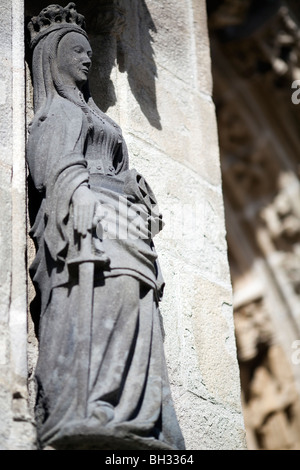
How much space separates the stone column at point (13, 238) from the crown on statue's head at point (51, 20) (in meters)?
0.06

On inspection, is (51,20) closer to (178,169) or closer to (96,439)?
(178,169)

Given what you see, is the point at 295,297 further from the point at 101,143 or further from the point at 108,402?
the point at 108,402

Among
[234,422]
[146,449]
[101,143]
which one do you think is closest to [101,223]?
[101,143]

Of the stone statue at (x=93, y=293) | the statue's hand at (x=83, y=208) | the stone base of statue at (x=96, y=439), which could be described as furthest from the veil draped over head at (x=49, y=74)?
the stone base of statue at (x=96, y=439)

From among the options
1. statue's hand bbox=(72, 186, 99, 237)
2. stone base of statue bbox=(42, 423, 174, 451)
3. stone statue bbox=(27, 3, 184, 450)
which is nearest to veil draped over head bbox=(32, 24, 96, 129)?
stone statue bbox=(27, 3, 184, 450)

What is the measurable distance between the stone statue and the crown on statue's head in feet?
0.84

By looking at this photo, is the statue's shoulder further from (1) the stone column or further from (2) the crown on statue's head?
(2) the crown on statue's head

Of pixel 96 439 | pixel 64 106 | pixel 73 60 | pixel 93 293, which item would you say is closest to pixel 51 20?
pixel 73 60

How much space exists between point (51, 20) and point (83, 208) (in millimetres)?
831

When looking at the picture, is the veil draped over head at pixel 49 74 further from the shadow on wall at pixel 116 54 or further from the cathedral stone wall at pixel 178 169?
the shadow on wall at pixel 116 54

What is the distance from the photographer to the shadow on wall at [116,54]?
4305 millimetres

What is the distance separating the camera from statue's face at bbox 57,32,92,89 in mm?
3803

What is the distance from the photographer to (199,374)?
13.0 feet

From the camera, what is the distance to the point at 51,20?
3889mm
